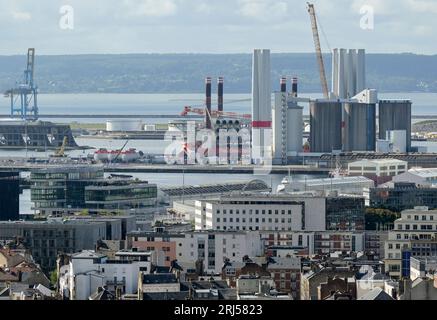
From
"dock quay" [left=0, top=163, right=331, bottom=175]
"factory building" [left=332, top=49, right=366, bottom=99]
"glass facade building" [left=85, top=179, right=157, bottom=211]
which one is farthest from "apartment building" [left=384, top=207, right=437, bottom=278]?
"factory building" [left=332, top=49, right=366, bottom=99]

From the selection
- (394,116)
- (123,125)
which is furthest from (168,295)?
(123,125)

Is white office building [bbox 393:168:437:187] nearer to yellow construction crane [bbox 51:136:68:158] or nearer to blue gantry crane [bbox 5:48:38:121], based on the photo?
yellow construction crane [bbox 51:136:68:158]

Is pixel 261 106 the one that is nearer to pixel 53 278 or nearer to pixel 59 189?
pixel 59 189

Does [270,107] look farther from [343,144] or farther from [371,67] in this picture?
[371,67]

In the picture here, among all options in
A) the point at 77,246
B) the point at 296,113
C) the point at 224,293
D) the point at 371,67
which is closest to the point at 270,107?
the point at 296,113
